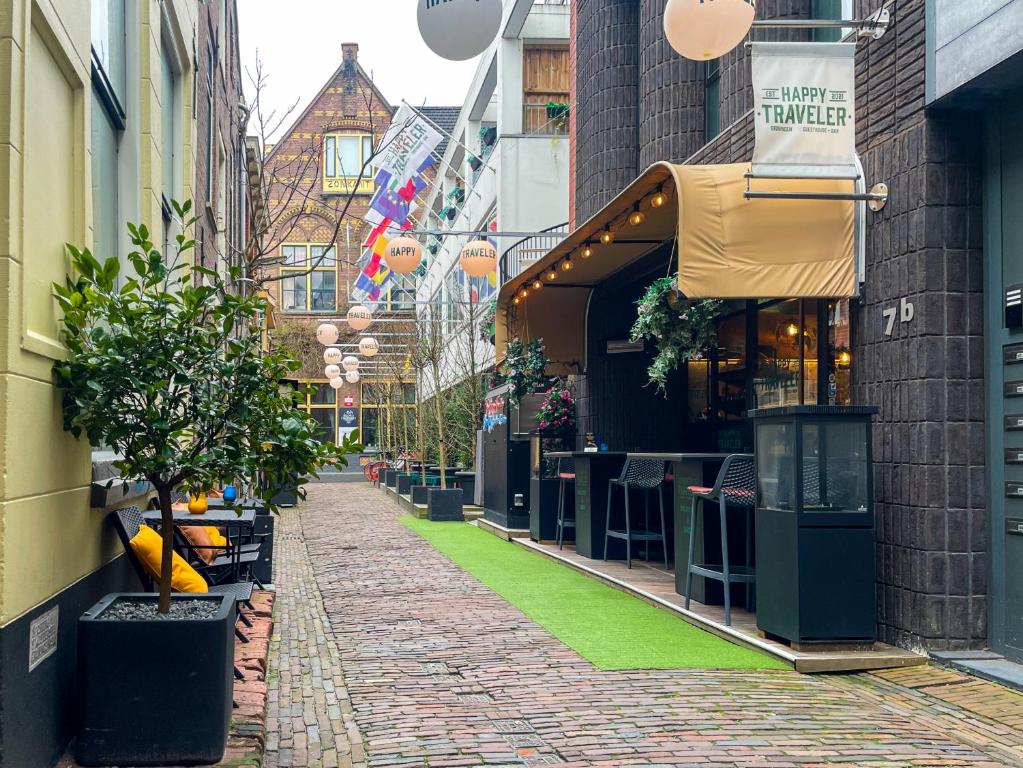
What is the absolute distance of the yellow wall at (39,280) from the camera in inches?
160

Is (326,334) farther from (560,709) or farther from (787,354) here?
(560,709)

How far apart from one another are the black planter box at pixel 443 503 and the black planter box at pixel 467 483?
349 cm

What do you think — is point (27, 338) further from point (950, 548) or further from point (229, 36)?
point (229, 36)

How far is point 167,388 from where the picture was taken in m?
4.96

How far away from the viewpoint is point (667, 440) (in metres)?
15.2

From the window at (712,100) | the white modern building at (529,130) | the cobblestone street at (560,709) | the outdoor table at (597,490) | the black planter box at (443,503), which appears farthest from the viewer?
the white modern building at (529,130)

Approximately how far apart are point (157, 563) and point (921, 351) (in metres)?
5.01

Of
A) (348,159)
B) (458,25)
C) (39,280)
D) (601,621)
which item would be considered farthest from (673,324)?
(348,159)

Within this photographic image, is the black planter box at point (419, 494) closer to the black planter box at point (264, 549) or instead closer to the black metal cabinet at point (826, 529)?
the black planter box at point (264, 549)

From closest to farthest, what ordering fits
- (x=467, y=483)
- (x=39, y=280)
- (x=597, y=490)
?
(x=39, y=280), (x=597, y=490), (x=467, y=483)

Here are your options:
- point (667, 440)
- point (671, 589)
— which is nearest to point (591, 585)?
point (671, 589)

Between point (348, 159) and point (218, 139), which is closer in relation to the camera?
point (218, 139)

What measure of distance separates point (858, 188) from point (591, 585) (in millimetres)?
5003

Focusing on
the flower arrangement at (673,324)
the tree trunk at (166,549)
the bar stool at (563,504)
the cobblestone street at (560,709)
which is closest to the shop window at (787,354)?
the flower arrangement at (673,324)
